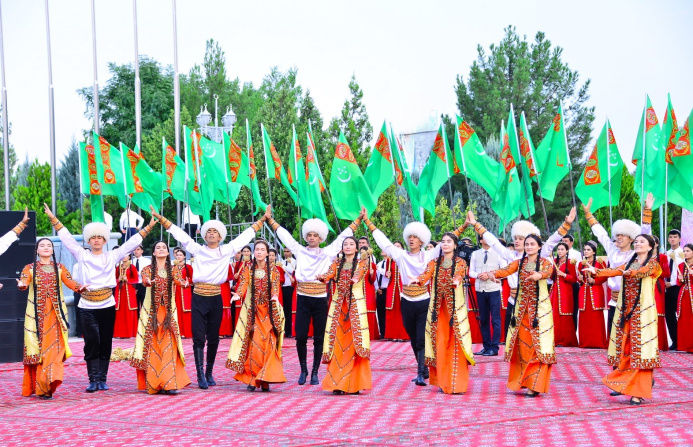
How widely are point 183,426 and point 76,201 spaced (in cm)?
4078

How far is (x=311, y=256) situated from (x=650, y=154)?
23.7 feet

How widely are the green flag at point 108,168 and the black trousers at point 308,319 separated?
877 cm

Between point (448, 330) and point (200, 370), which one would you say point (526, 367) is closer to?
point (448, 330)

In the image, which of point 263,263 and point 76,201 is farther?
point 76,201

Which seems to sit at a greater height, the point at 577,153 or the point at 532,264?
the point at 577,153

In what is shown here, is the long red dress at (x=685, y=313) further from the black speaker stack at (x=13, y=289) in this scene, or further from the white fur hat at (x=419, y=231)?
the black speaker stack at (x=13, y=289)

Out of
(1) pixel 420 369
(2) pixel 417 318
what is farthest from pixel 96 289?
(1) pixel 420 369

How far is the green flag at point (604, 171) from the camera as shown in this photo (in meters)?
16.0

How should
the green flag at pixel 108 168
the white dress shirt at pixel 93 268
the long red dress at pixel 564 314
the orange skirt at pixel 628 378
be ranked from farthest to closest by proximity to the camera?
1. the green flag at pixel 108 168
2. the long red dress at pixel 564 314
3. the white dress shirt at pixel 93 268
4. the orange skirt at pixel 628 378

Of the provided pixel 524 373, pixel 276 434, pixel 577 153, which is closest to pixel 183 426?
pixel 276 434

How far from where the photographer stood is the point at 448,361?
992 centimetres

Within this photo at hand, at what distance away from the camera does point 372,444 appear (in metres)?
7.05

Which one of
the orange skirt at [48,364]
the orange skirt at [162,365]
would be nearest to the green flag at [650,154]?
the orange skirt at [162,365]

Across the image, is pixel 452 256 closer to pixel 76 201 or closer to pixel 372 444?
pixel 372 444
